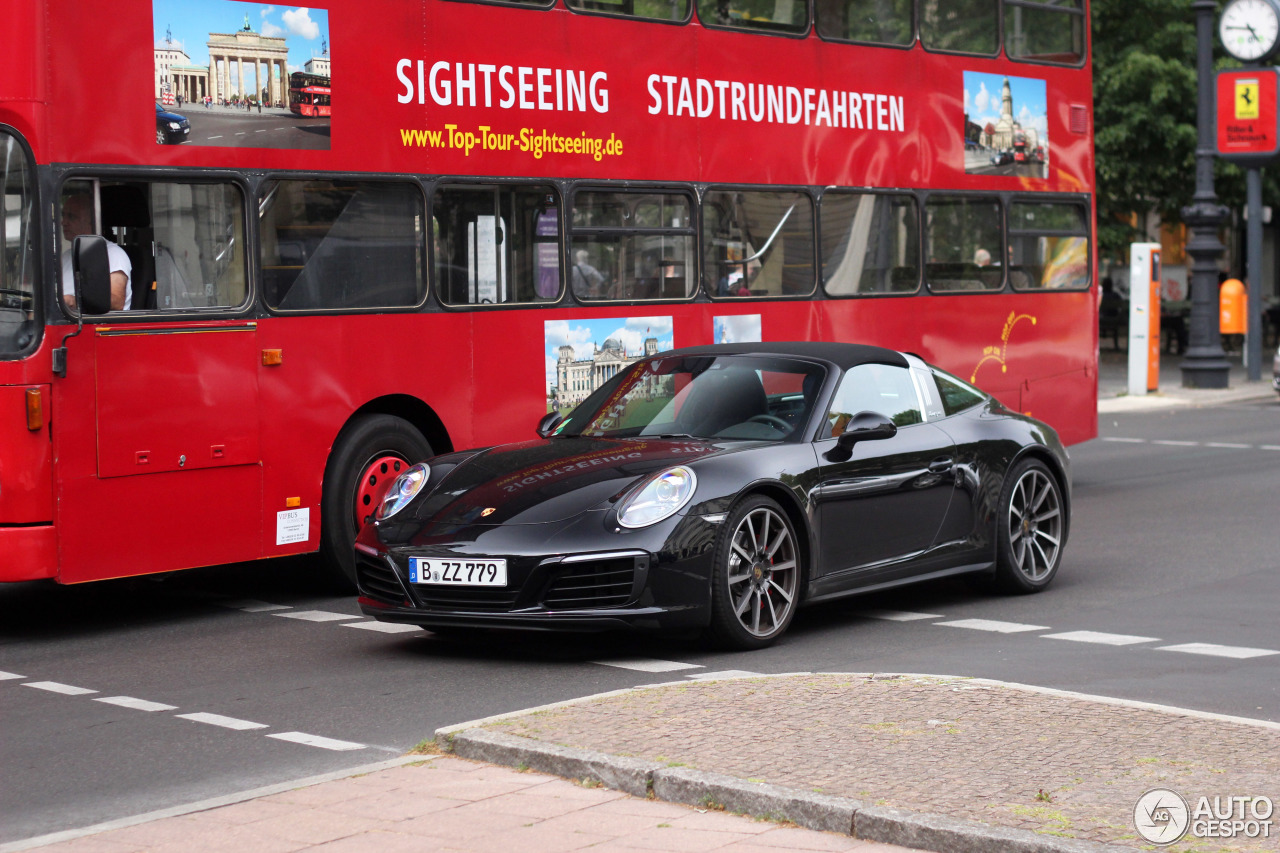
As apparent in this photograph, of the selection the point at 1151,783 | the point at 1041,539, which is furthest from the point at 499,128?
the point at 1151,783

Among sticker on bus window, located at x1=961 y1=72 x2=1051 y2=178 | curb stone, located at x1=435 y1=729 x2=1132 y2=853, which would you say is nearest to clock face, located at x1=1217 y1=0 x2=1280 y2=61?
sticker on bus window, located at x1=961 y1=72 x2=1051 y2=178

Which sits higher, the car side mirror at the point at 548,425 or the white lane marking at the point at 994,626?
the car side mirror at the point at 548,425

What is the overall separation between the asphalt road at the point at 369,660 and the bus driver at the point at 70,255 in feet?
5.74

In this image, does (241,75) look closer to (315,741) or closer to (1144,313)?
(315,741)

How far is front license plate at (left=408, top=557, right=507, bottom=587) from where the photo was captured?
305 inches

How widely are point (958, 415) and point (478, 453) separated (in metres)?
2.71

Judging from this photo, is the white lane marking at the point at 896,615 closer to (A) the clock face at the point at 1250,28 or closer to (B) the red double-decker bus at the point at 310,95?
(B) the red double-decker bus at the point at 310,95

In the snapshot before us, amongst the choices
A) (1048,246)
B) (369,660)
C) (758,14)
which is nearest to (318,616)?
(369,660)

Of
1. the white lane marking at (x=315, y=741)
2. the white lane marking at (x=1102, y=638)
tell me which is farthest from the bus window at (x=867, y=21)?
the white lane marking at (x=315, y=741)

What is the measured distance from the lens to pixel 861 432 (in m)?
8.70

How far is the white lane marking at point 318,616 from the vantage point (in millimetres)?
9531

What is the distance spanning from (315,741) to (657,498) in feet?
6.84

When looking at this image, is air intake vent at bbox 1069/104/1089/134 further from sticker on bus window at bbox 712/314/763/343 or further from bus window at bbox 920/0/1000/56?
sticker on bus window at bbox 712/314/763/343

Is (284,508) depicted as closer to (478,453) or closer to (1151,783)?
(478,453)
